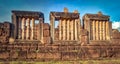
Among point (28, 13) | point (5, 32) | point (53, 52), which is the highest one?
point (28, 13)

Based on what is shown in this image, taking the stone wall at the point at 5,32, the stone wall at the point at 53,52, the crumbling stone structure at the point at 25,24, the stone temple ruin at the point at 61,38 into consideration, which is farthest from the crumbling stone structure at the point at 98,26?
the stone wall at the point at 5,32

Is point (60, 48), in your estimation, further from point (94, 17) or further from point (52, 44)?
point (94, 17)

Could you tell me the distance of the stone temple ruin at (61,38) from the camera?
11.8 meters

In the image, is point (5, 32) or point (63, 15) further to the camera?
point (63, 15)

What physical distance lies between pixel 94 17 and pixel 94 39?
6.10 feet

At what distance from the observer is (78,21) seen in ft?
44.2

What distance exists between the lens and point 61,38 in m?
13.5

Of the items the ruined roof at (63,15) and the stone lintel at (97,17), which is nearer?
the ruined roof at (63,15)

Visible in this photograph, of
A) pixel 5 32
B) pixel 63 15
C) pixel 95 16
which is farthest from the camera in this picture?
pixel 95 16

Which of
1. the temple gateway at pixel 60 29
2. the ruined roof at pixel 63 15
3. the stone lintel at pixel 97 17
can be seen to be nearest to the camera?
the temple gateway at pixel 60 29

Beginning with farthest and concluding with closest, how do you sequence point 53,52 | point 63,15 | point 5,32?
point 63,15
point 5,32
point 53,52

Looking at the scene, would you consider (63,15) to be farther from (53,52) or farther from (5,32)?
(5,32)

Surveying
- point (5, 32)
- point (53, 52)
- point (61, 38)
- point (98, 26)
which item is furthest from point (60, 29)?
point (5, 32)

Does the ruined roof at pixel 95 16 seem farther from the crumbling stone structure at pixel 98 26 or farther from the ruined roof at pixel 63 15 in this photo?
the ruined roof at pixel 63 15
